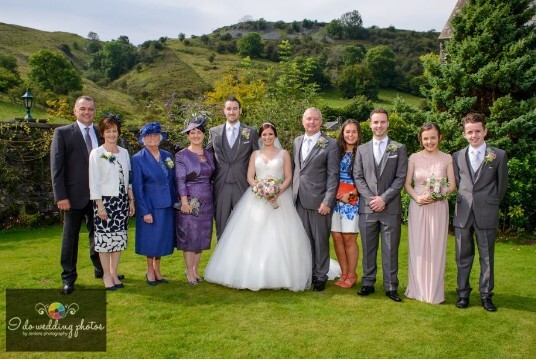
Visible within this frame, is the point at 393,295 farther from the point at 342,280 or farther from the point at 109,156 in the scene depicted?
the point at 109,156

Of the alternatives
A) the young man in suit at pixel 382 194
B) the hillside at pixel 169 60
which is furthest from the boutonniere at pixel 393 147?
the hillside at pixel 169 60

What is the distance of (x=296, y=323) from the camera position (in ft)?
15.7

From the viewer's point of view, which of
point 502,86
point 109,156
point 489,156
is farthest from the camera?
point 502,86

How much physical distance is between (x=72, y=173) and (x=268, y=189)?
2.41 metres

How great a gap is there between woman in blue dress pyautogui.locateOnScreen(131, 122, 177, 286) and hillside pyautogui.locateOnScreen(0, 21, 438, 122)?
27941 mm

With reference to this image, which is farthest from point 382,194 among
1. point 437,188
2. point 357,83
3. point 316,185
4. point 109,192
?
point 357,83

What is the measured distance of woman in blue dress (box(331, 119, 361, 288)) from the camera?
588 cm

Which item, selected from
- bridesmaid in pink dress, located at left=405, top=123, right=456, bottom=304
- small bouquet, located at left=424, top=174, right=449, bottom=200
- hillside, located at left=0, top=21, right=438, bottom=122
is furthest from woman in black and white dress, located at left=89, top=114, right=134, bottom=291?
hillside, located at left=0, top=21, right=438, bottom=122

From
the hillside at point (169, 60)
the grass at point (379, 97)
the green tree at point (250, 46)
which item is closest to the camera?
the hillside at point (169, 60)

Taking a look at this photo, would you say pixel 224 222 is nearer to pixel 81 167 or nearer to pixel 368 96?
pixel 81 167

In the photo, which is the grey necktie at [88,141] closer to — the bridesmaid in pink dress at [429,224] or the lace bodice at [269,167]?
the lace bodice at [269,167]

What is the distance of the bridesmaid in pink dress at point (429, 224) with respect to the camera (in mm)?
5455

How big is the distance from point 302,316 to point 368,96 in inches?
2366

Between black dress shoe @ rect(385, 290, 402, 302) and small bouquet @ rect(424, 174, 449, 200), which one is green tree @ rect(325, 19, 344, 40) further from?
black dress shoe @ rect(385, 290, 402, 302)
